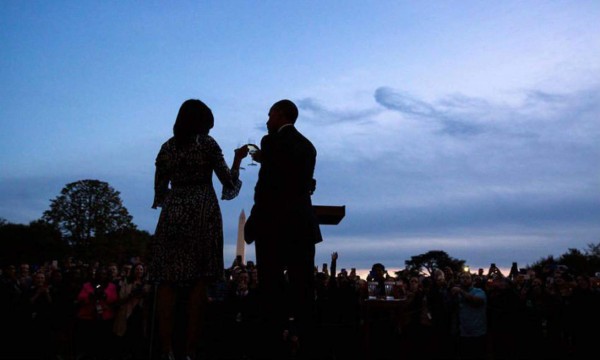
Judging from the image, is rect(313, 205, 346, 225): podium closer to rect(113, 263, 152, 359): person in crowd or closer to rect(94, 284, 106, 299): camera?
rect(113, 263, 152, 359): person in crowd

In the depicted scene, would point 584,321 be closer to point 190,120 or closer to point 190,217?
point 190,217

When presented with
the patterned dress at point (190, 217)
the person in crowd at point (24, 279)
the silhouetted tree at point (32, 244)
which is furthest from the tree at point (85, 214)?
the patterned dress at point (190, 217)

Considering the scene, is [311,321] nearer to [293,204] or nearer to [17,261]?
[293,204]

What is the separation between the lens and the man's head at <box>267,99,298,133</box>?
190 inches

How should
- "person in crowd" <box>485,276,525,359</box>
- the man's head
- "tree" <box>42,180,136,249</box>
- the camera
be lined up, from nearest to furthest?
1. the man's head
2. the camera
3. "person in crowd" <box>485,276,525,359</box>
4. "tree" <box>42,180,136,249</box>

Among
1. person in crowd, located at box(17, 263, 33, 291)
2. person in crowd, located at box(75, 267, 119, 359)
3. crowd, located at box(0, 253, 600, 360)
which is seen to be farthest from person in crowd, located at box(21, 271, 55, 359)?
person in crowd, located at box(75, 267, 119, 359)

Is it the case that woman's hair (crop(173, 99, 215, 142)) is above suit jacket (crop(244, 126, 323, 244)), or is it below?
above

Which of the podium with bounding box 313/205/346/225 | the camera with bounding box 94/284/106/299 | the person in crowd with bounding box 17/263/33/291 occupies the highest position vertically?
the podium with bounding box 313/205/346/225

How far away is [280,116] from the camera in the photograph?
4840 millimetres

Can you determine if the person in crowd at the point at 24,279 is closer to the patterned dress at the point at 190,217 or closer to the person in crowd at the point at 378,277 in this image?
the person in crowd at the point at 378,277

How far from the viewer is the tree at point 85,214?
60406mm

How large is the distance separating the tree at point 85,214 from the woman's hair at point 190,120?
58.2m

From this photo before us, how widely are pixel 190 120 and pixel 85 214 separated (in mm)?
59690

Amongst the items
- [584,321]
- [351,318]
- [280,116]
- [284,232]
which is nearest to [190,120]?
[280,116]
